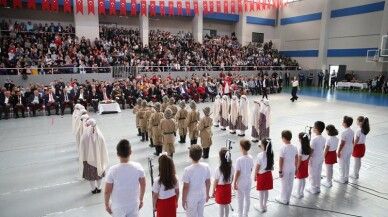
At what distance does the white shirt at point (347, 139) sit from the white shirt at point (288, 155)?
149cm

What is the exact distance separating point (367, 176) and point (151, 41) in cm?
2009

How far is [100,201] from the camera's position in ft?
14.9

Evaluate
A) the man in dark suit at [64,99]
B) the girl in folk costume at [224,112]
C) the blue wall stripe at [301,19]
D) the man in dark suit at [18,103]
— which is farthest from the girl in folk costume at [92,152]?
the blue wall stripe at [301,19]

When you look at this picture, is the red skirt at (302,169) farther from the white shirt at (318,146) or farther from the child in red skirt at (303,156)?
the white shirt at (318,146)

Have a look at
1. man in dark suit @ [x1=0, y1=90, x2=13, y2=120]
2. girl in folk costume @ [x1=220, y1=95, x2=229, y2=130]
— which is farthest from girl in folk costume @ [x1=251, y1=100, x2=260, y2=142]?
man in dark suit @ [x1=0, y1=90, x2=13, y2=120]

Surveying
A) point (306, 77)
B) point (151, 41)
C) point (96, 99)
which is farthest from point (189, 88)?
point (306, 77)

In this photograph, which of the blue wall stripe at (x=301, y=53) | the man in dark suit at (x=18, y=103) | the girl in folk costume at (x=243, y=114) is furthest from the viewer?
the blue wall stripe at (x=301, y=53)

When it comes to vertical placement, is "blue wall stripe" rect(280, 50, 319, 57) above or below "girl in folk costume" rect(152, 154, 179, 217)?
above

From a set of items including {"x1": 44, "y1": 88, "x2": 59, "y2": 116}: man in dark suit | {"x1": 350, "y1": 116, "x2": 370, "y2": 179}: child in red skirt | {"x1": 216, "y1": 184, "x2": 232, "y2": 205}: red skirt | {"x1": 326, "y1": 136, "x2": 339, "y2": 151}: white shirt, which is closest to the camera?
{"x1": 216, "y1": 184, "x2": 232, "y2": 205}: red skirt

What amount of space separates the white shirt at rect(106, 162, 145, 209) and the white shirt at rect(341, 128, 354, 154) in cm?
399

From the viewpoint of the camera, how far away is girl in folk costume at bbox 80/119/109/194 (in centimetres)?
460

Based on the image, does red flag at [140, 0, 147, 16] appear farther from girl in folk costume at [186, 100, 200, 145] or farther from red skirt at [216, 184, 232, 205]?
red skirt at [216, 184, 232, 205]

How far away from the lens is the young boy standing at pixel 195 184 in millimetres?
3037

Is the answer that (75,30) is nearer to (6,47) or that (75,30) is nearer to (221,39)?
(6,47)
